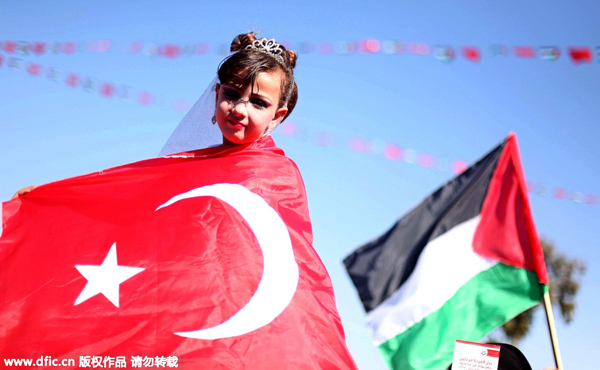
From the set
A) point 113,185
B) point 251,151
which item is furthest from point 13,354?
point 251,151

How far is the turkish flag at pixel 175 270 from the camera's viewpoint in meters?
2.38

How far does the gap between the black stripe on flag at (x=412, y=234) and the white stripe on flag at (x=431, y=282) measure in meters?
0.05

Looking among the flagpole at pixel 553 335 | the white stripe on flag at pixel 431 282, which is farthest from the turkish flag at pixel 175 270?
the flagpole at pixel 553 335

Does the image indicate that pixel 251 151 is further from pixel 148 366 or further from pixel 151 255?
pixel 148 366

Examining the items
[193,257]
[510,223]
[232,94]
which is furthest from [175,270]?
[510,223]

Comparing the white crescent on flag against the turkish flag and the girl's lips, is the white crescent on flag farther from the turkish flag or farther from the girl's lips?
the girl's lips

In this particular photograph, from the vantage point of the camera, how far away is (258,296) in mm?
2486

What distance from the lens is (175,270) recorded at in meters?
2.54

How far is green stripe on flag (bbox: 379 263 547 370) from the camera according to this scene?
340 centimetres

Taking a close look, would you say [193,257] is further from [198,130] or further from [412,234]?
Answer: [412,234]

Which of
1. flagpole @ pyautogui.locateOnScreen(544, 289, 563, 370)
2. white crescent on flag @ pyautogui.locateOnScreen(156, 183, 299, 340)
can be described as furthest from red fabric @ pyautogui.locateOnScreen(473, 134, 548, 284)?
white crescent on flag @ pyautogui.locateOnScreen(156, 183, 299, 340)

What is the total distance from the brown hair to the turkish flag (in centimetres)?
34

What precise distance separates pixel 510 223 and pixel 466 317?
67 cm

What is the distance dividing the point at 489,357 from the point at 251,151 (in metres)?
1.42
